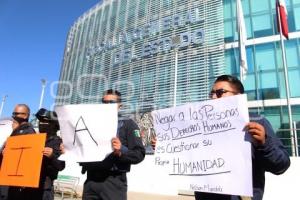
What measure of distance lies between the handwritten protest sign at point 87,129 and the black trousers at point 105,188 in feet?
1.05

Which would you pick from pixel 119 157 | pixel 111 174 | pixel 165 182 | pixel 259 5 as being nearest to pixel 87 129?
pixel 119 157

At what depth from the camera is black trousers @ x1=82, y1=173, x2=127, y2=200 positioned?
337 cm

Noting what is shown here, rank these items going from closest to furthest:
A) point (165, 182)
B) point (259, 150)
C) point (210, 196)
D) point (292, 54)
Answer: point (259, 150), point (210, 196), point (165, 182), point (292, 54)

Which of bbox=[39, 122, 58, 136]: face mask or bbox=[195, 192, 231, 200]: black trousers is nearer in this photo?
bbox=[195, 192, 231, 200]: black trousers

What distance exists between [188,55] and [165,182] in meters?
13.0

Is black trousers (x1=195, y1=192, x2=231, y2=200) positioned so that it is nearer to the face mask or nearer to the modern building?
the face mask

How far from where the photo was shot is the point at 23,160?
3832 mm


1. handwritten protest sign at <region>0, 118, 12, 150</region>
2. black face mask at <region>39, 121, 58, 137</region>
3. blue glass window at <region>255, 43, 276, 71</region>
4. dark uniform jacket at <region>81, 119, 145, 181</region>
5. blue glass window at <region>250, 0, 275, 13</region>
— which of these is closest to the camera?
dark uniform jacket at <region>81, 119, 145, 181</region>

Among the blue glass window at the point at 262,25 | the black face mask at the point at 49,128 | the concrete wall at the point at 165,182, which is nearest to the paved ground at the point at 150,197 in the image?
the concrete wall at the point at 165,182

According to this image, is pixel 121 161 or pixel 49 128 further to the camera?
pixel 49 128

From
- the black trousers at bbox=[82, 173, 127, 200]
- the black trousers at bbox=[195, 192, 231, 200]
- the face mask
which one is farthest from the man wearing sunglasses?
the black trousers at bbox=[195, 192, 231, 200]

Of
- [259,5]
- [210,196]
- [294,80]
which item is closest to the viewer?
[210,196]

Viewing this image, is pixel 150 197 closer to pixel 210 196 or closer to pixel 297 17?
pixel 210 196

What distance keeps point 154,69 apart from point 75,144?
870 inches
